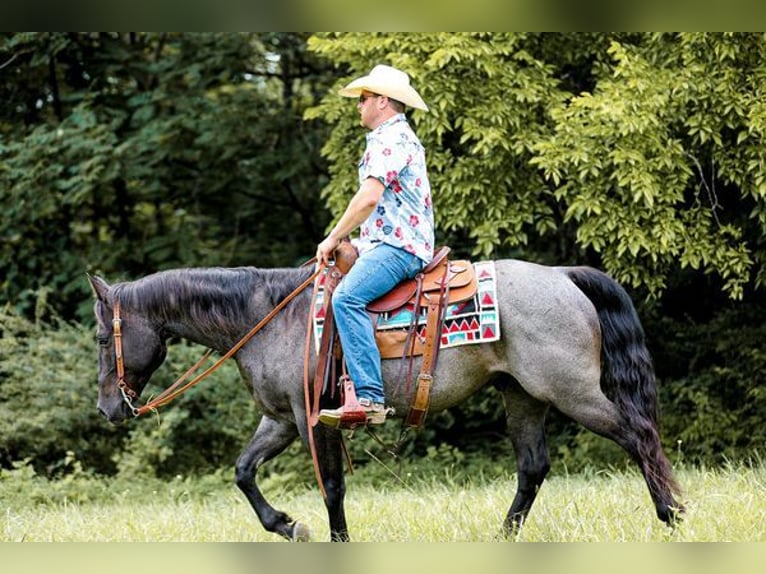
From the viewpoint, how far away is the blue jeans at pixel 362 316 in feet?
16.4

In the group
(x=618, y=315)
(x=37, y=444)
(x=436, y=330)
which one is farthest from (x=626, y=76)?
(x=37, y=444)

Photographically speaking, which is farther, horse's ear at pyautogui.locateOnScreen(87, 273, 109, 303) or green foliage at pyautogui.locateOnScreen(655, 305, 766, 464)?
green foliage at pyautogui.locateOnScreen(655, 305, 766, 464)

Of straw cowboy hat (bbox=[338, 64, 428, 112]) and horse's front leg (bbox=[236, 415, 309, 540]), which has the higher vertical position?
straw cowboy hat (bbox=[338, 64, 428, 112])

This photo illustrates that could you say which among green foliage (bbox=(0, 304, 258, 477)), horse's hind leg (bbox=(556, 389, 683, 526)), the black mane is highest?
the black mane

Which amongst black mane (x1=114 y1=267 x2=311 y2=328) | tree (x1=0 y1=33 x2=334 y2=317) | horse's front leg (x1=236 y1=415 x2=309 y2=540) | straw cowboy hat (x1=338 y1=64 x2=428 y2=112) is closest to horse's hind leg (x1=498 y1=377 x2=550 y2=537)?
horse's front leg (x1=236 y1=415 x2=309 y2=540)

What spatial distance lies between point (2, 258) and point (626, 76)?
8.00 metres

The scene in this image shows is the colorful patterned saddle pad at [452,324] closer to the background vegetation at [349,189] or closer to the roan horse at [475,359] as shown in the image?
the roan horse at [475,359]

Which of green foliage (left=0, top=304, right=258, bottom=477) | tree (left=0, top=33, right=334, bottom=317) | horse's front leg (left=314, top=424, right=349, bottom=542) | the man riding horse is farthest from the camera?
tree (left=0, top=33, right=334, bottom=317)

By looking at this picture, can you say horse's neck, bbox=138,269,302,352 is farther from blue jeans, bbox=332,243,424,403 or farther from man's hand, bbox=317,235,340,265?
blue jeans, bbox=332,243,424,403

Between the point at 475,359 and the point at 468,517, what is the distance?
49.4 inches

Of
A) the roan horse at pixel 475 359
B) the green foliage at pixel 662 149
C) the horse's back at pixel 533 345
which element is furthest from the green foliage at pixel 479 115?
the horse's back at pixel 533 345

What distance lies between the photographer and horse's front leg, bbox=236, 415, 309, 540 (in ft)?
17.9

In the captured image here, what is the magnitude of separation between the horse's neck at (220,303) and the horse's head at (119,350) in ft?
0.44

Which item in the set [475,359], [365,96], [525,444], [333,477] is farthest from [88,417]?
[365,96]
